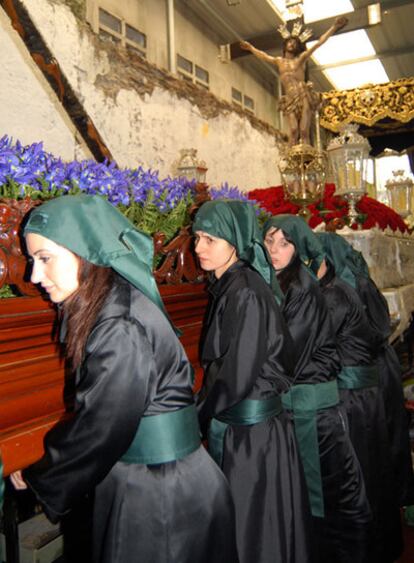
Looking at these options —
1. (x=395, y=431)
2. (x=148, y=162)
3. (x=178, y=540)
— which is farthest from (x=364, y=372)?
(x=148, y=162)

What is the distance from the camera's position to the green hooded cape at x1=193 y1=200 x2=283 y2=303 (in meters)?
1.94

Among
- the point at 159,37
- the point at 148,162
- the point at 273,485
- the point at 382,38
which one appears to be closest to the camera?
the point at 273,485

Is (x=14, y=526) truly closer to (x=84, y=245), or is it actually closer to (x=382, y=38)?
(x=84, y=245)

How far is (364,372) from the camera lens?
9.52 ft

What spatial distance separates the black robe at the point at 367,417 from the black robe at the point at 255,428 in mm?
912

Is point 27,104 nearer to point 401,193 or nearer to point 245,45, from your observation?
point 245,45

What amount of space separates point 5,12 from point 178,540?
4.24 metres

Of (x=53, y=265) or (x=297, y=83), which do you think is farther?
(x=297, y=83)

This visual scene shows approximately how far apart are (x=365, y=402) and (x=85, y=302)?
2.17m

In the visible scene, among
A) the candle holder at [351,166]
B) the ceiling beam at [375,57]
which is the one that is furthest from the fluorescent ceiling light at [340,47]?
the candle holder at [351,166]

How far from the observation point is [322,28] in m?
6.71

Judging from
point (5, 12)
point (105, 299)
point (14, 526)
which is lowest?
point (14, 526)

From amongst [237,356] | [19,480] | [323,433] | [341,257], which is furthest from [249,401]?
[341,257]

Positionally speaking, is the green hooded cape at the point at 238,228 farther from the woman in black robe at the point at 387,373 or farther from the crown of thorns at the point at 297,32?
the crown of thorns at the point at 297,32
